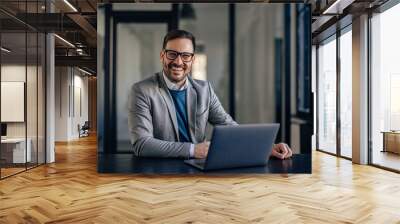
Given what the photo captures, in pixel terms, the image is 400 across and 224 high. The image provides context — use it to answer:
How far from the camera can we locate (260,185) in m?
4.86

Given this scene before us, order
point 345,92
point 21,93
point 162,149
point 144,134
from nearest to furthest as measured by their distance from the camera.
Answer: point 162,149
point 144,134
point 21,93
point 345,92

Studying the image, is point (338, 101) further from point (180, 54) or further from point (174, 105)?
point (174, 105)

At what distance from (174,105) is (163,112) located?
14 cm

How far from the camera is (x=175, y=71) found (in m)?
4.66

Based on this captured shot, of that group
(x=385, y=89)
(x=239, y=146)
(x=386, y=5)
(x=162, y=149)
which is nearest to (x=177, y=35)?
(x=162, y=149)

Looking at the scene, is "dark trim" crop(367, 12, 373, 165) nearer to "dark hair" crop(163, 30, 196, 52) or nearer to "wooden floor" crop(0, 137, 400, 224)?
"wooden floor" crop(0, 137, 400, 224)

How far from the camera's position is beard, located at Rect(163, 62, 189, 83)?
4.49 metres

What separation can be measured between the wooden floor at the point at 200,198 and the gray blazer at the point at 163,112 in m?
0.64

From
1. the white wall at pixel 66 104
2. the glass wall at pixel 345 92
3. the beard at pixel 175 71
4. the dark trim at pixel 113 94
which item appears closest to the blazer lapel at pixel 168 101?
the beard at pixel 175 71

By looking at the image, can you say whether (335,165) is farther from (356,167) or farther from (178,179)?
(178,179)

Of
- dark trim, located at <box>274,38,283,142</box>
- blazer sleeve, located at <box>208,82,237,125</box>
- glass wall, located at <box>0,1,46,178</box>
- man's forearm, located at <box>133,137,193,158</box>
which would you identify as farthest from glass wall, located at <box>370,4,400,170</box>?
glass wall, located at <box>0,1,46,178</box>

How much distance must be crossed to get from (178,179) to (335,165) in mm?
3097

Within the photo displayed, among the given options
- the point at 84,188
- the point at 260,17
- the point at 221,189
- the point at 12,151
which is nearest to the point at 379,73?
the point at 260,17

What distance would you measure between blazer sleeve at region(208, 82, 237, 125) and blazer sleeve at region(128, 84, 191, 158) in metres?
0.81
